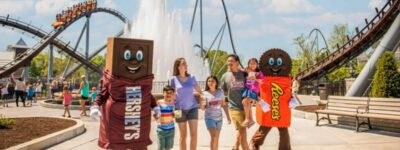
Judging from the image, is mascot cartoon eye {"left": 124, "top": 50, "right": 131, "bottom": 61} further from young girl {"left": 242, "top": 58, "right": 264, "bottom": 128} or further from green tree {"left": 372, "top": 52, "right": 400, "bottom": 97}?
green tree {"left": 372, "top": 52, "right": 400, "bottom": 97}

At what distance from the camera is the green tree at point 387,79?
11.1 meters

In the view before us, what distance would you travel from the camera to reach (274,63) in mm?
5941

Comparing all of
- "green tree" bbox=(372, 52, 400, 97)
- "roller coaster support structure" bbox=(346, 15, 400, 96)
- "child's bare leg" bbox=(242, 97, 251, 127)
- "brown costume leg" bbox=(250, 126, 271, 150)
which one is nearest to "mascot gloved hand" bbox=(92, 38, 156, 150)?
"child's bare leg" bbox=(242, 97, 251, 127)

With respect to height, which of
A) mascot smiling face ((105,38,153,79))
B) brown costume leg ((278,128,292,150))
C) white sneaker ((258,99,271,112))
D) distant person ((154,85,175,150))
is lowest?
brown costume leg ((278,128,292,150))

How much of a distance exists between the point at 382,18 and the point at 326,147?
17.3 meters

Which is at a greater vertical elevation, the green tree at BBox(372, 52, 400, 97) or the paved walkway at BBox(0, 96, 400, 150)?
the green tree at BBox(372, 52, 400, 97)

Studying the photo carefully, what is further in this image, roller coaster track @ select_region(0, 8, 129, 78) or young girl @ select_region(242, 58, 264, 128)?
roller coaster track @ select_region(0, 8, 129, 78)

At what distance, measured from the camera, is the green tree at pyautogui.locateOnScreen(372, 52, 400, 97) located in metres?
11.1

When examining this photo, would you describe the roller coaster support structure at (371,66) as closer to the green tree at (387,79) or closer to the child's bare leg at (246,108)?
the green tree at (387,79)

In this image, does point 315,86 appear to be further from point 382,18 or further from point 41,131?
point 41,131

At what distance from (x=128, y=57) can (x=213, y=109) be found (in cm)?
162

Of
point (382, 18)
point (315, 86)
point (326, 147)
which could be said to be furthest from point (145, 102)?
point (315, 86)

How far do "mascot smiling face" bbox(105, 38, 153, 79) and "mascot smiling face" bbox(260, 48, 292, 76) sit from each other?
2.07 m

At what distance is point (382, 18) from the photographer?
71.1 ft
